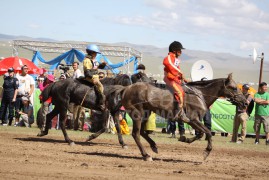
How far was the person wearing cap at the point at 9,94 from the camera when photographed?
77.7ft

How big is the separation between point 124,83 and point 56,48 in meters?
30.2

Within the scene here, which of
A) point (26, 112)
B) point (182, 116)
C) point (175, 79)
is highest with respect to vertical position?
point (175, 79)

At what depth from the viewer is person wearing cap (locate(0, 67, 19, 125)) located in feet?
77.7

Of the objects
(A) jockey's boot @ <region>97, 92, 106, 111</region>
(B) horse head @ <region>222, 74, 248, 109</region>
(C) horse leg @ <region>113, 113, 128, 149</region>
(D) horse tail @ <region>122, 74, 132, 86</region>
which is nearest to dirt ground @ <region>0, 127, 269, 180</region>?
(C) horse leg @ <region>113, 113, 128, 149</region>

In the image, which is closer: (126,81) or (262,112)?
(126,81)

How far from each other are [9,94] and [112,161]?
1147 centimetres

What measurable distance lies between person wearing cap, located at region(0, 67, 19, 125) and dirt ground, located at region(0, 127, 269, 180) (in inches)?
204

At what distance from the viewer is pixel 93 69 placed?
55.3 ft

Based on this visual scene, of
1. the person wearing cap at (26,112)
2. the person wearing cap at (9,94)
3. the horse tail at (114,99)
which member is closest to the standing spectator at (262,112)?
the horse tail at (114,99)

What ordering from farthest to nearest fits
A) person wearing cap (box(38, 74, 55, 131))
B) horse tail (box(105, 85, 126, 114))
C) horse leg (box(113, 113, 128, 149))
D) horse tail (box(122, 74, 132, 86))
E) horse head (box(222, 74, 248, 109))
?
person wearing cap (box(38, 74, 55, 131)), horse tail (box(122, 74, 132, 86)), horse tail (box(105, 85, 126, 114)), horse leg (box(113, 113, 128, 149)), horse head (box(222, 74, 248, 109))

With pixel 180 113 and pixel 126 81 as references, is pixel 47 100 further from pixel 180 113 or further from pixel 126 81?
pixel 180 113

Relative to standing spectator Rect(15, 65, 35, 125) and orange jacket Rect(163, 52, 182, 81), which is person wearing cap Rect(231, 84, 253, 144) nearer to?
standing spectator Rect(15, 65, 35, 125)

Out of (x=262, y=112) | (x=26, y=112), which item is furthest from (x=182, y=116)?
(x=26, y=112)

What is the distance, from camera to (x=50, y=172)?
1101 centimetres
